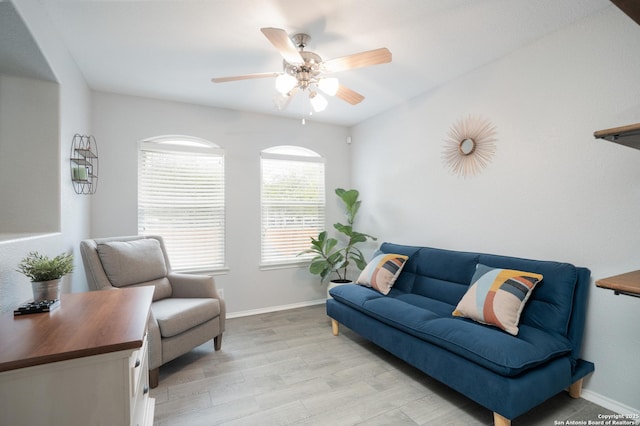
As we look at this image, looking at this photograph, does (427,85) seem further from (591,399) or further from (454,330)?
(591,399)

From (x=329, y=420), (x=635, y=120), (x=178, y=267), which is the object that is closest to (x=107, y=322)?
Result: (x=329, y=420)

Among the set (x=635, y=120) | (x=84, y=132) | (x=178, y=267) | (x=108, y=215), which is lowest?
(x=178, y=267)

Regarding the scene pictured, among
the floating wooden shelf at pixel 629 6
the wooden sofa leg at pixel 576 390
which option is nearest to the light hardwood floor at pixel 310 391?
the wooden sofa leg at pixel 576 390

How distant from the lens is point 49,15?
1.95m

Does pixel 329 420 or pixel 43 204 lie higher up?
pixel 43 204

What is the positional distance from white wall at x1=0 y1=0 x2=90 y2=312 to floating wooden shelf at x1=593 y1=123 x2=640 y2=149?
278 cm

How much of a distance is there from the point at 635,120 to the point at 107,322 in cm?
313

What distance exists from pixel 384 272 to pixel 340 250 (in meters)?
1.12

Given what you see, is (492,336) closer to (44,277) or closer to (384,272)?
(384,272)

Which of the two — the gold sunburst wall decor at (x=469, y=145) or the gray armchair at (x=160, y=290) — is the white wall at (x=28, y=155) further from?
the gold sunburst wall decor at (x=469, y=145)

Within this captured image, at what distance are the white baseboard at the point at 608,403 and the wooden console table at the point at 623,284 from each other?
47.6 inches

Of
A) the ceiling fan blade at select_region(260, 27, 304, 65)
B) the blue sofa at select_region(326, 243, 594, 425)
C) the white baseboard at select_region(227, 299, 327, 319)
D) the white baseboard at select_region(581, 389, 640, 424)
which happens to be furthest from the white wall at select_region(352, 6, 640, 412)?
the white baseboard at select_region(227, 299, 327, 319)

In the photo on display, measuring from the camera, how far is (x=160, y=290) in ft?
9.09

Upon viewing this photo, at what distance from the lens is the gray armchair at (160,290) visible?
2.26m
